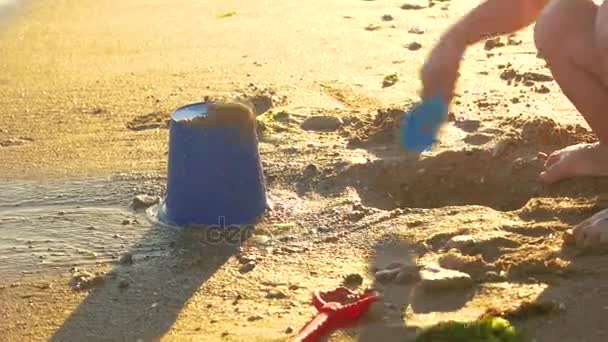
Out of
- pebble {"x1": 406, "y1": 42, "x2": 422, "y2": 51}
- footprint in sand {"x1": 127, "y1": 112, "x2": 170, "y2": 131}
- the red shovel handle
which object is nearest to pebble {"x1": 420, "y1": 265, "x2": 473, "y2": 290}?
the red shovel handle

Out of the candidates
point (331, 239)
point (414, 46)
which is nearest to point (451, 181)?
point (331, 239)

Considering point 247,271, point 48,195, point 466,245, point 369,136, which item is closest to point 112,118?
point 48,195

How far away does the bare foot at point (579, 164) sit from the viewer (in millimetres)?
3457

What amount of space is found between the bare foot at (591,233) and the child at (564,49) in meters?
0.04

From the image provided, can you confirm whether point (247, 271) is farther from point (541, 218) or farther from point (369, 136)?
point (369, 136)

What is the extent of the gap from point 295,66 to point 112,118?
108 centimetres

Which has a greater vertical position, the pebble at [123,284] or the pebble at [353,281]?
the pebble at [353,281]

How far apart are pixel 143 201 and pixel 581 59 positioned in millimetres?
1525

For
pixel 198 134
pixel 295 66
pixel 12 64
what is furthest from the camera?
pixel 12 64

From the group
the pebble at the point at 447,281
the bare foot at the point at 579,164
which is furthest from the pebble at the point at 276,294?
the bare foot at the point at 579,164

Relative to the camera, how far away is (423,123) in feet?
11.3

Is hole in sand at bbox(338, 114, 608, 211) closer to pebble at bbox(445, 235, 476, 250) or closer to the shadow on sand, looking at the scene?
pebble at bbox(445, 235, 476, 250)

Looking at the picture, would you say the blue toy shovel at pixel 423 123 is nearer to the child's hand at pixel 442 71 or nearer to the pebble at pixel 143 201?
the child's hand at pixel 442 71

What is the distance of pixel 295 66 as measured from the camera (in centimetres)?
539
